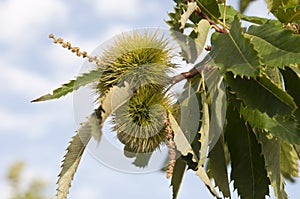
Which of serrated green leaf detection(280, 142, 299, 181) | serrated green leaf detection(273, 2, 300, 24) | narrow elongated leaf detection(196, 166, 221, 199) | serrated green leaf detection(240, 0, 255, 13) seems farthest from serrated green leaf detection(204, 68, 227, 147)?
serrated green leaf detection(240, 0, 255, 13)

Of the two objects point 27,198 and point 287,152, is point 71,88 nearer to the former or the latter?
point 287,152

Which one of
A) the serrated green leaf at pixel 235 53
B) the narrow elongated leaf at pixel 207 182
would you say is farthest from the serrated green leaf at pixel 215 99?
the narrow elongated leaf at pixel 207 182

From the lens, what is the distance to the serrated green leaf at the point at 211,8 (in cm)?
144

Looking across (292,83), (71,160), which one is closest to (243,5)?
(292,83)

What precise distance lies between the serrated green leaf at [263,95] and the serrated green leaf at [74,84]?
1.05 feet

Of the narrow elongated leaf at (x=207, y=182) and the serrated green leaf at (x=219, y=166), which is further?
the serrated green leaf at (x=219, y=166)

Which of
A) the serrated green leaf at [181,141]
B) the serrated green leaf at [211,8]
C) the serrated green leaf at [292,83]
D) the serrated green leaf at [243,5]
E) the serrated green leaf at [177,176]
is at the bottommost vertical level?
the serrated green leaf at [177,176]

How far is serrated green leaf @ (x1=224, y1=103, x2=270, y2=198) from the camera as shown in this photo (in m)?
1.45

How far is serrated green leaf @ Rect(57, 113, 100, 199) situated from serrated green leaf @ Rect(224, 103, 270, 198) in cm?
44

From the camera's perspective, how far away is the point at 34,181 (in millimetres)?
8758

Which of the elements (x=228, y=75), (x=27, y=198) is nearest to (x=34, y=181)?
(x=27, y=198)

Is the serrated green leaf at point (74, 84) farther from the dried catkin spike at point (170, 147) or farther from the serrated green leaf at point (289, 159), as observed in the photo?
the serrated green leaf at point (289, 159)

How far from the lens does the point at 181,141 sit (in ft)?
3.94

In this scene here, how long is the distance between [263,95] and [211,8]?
383mm
